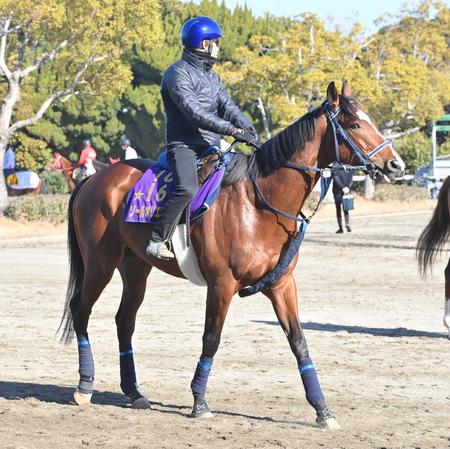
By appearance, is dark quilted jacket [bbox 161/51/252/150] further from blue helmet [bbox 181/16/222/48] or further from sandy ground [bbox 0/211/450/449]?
sandy ground [bbox 0/211/450/449]

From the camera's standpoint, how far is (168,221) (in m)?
7.40

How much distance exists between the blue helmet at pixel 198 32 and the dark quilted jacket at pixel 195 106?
9 centimetres

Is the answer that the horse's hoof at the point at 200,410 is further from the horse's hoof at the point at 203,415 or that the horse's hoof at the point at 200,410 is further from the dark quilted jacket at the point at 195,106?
the dark quilted jacket at the point at 195,106

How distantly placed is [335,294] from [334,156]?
25.4 feet

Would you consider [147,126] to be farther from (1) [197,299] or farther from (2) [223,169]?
(2) [223,169]

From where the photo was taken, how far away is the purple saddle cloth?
7359 millimetres

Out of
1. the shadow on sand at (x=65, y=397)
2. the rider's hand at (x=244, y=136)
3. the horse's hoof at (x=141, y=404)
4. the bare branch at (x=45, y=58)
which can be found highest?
the bare branch at (x=45, y=58)

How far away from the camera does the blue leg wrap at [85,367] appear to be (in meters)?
7.84

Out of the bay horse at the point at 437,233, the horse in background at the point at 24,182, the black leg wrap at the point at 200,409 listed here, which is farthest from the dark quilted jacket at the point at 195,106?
the horse in background at the point at 24,182

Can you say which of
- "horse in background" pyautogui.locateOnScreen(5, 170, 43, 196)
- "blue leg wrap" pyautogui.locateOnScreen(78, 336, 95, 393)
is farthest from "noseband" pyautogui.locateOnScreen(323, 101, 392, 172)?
"horse in background" pyautogui.locateOnScreen(5, 170, 43, 196)

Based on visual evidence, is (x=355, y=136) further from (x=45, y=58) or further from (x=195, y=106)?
(x=45, y=58)

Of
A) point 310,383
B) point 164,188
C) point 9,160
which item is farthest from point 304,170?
point 9,160

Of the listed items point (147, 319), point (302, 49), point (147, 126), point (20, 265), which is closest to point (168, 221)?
point (147, 319)

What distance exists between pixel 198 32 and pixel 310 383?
8.40ft
